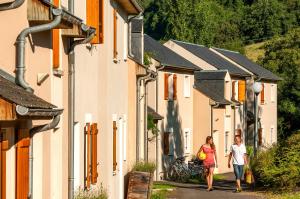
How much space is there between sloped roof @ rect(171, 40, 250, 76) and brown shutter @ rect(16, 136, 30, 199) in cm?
4244

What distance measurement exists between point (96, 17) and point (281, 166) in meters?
7.98

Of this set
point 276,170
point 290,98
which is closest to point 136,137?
point 276,170

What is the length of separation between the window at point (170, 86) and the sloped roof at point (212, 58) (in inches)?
371

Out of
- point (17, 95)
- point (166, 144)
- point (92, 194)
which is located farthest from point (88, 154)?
point (166, 144)

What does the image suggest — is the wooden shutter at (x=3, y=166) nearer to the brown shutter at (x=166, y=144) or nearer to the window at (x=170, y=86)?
the window at (x=170, y=86)

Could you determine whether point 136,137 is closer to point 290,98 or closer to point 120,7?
point 120,7

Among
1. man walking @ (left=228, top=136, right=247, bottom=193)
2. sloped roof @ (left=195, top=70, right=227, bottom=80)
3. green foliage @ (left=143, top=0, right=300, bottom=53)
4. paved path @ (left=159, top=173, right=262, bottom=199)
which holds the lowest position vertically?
paved path @ (left=159, top=173, right=262, bottom=199)

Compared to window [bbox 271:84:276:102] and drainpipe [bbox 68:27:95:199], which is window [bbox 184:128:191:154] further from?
drainpipe [bbox 68:27:95:199]

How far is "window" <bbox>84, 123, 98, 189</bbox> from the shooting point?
1702 cm

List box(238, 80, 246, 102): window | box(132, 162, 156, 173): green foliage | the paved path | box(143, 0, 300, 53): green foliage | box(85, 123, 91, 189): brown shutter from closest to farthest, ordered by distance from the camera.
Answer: box(85, 123, 91, 189): brown shutter
box(132, 162, 156, 173): green foliage
the paved path
box(238, 80, 246, 102): window
box(143, 0, 300, 53): green foliage

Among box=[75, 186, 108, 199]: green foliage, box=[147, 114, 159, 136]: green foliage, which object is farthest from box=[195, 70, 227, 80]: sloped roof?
box=[75, 186, 108, 199]: green foliage

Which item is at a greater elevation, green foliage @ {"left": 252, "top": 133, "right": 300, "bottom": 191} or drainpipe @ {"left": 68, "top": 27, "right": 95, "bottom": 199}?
drainpipe @ {"left": 68, "top": 27, "right": 95, "bottom": 199}

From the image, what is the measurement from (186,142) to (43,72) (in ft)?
Result: 113

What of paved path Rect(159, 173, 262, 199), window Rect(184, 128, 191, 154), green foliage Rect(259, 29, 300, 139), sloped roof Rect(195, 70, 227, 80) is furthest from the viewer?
green foliage Rect(259, 29, 300, 139)
